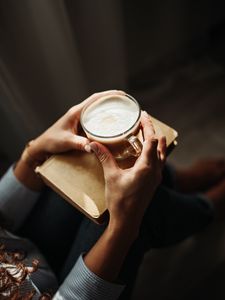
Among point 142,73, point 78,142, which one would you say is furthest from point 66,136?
point 142,73

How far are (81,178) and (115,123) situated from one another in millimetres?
138

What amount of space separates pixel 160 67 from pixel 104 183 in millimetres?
1028

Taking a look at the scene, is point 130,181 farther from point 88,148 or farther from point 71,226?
point 71,226

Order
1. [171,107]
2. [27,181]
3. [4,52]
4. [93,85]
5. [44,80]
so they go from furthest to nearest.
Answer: [171,107] < [93,85] < [44,80] < [4,52] < [27,181]

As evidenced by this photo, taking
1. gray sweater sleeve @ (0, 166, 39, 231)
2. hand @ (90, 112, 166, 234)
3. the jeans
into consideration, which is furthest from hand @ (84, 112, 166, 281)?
gray sweater sleeve @ (0, 166, 39, 231)

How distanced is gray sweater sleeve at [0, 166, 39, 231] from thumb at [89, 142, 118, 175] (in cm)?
27

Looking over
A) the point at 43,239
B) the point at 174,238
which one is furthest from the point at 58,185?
the point at 174,238

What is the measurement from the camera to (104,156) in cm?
61

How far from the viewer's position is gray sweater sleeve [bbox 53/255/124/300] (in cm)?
61

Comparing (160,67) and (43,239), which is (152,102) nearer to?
(160,67)

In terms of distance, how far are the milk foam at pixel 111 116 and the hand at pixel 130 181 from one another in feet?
0.14

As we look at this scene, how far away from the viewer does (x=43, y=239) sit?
0.81 m

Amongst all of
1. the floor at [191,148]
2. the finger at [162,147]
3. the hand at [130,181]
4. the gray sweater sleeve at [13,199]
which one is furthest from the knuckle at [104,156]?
the floor at [191,148]

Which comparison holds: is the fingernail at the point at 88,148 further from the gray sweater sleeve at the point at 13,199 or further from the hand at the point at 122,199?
the gray sweater sleeve at the point at 13,199
